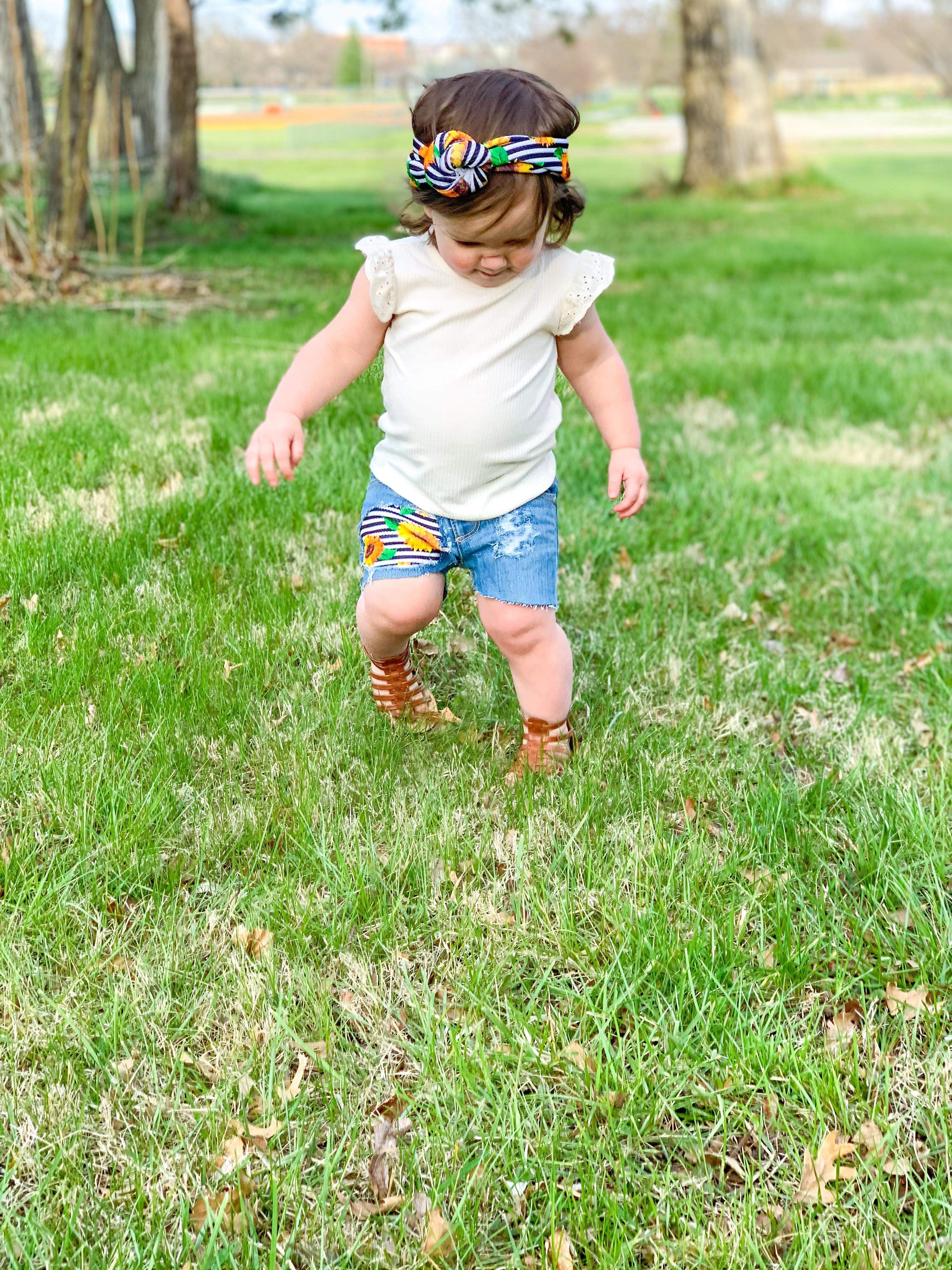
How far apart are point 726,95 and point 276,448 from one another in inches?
800

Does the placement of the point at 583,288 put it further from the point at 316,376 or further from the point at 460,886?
the point at 460,886

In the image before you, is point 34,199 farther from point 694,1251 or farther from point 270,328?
point 694,1251

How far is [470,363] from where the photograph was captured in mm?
2629

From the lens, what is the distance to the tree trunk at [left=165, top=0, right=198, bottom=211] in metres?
15.0

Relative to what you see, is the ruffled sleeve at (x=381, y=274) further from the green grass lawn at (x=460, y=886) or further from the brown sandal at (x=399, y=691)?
the green grass lawn at (x=460, y=886)

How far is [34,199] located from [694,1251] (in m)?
Result: 8.57

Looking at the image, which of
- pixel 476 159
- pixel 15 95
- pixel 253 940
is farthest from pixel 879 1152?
pixel 15 95

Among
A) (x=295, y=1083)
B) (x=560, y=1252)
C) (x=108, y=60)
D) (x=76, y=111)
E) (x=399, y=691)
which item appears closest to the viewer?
(x=560, y=1252)

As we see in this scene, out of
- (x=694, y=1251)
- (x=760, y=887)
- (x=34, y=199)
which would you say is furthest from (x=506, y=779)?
(x=34, y=199)

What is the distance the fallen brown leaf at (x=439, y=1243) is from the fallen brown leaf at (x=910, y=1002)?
0.94 m

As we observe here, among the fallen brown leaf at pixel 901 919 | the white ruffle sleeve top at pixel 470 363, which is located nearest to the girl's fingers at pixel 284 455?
the white ruffle sleeve top at pixel 470 363

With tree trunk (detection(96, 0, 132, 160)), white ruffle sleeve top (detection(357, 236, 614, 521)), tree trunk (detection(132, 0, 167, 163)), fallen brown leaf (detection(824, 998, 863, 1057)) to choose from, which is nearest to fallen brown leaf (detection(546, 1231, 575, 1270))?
fallen brown leaf (detection(824, 998, 863, 1057))

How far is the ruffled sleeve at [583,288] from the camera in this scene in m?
2.64

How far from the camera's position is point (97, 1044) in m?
1.99
